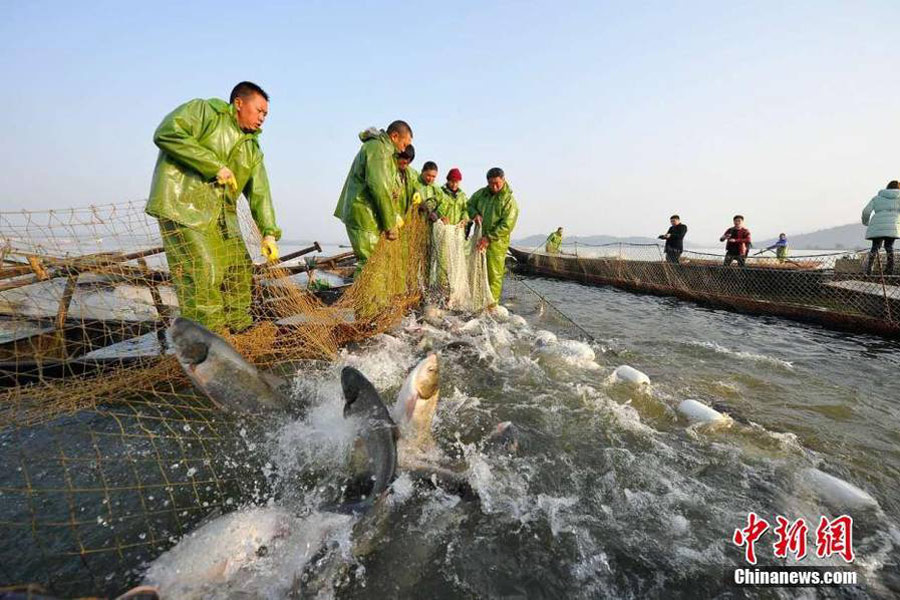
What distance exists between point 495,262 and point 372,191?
389 centimetres

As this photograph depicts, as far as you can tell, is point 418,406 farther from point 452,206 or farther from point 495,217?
point 452,206

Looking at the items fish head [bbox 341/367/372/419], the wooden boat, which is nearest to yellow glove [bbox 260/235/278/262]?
the wooden boat

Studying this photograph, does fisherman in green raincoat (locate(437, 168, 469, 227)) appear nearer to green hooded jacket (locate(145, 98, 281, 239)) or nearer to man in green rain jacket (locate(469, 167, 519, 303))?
man in green rain jacket (locate(469, 167, 519, 303))

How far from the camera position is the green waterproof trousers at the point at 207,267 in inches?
147

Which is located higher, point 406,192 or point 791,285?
point 406,192

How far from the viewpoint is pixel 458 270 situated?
7910 mm

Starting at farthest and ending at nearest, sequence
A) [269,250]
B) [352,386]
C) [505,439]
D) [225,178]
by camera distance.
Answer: [269,250] → [225,178] → [505,439] → [352,386]

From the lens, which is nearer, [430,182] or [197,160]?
[197,160]

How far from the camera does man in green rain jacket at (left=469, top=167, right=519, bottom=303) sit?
26.4 feet

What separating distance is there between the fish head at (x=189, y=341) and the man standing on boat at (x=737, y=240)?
14471 millimetres

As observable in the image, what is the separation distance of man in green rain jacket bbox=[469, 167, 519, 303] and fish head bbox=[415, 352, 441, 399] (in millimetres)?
5384

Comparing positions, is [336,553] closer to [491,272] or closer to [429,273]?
[429,273]

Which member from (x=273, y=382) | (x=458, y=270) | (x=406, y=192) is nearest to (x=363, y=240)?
(x=406, y=192)
